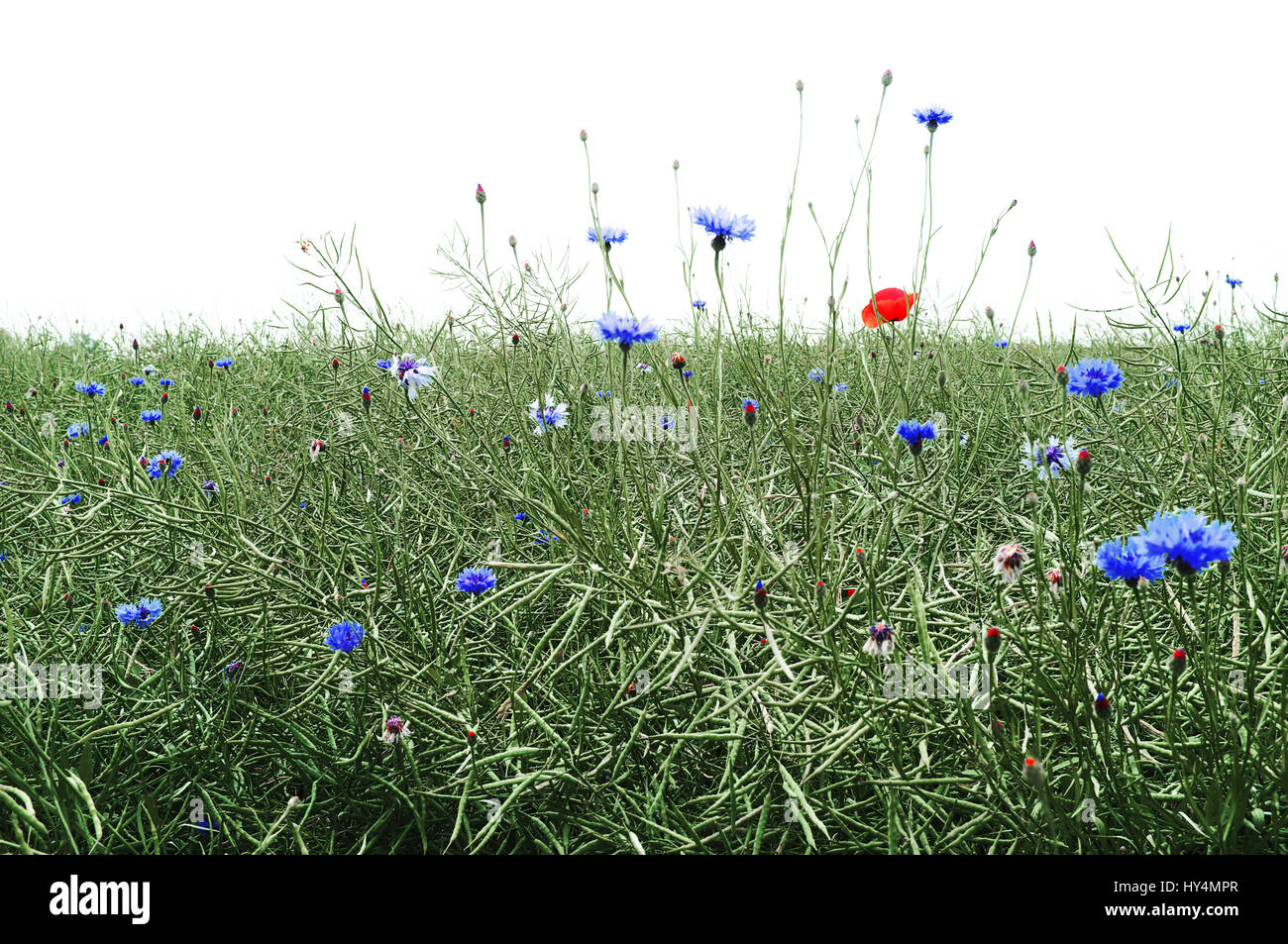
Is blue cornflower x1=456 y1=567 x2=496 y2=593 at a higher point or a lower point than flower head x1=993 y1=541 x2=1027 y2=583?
lower

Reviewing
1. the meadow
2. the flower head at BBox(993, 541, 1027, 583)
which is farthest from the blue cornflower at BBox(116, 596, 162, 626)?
the flower head at BBox(993, 541, 1027, 583)

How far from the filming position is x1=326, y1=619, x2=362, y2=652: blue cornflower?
2.94 feet

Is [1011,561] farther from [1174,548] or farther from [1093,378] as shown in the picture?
[1093,378]

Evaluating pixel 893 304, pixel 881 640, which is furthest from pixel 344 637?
pixel 893 304

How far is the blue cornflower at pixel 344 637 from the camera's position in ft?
2.94

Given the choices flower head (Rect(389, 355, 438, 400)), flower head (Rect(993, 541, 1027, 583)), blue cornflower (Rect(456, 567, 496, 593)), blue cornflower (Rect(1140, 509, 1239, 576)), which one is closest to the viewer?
blue cornflower (Rect(1140, 509, 1239, 576))

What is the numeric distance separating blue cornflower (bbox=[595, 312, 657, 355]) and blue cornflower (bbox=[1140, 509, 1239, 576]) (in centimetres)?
57

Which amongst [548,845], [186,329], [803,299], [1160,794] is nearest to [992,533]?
[1160,794]

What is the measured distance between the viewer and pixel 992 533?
1.46 meters

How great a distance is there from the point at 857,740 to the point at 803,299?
6.52 ft

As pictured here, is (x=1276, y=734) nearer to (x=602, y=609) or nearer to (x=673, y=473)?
(x=602, y=609)

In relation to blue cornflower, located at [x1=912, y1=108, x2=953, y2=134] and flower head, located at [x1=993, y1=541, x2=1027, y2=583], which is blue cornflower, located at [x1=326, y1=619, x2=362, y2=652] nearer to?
flower head, located at [x1=993, y1=541, x2=1027, y2=583]

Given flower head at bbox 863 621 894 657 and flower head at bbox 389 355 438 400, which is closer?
flower head at bbox 863 621 894 657
